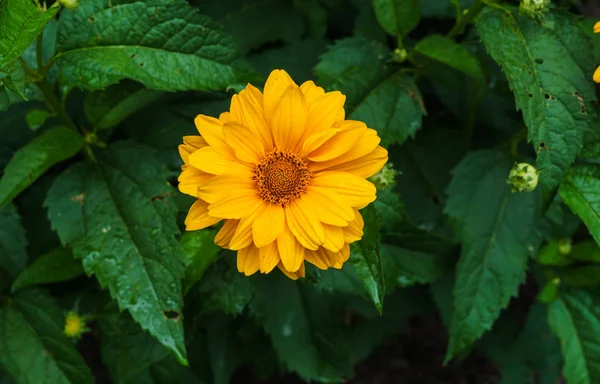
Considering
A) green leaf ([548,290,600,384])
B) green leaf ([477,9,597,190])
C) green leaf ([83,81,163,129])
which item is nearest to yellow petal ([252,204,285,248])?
green leaf ([83,81,163,129])

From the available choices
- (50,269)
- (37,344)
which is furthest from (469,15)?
(37,344)

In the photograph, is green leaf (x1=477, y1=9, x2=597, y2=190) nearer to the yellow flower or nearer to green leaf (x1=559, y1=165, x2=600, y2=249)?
green leaf (x1=559, y1=165, x2=600, y2=249)

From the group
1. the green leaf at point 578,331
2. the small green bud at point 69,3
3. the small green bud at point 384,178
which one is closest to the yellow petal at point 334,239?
the small green bud at point 384,178

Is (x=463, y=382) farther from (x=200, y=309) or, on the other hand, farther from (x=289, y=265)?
(x=289, y=265)

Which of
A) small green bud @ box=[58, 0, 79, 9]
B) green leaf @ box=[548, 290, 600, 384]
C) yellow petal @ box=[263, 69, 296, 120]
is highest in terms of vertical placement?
small green bud @ box=[58, 0, 79, 9]

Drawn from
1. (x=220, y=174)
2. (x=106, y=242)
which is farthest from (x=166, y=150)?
(x=220, y=174)

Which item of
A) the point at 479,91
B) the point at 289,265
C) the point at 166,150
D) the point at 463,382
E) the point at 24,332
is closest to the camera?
the point at 289,265

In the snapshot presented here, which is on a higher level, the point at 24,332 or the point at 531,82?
the point at 531,82
